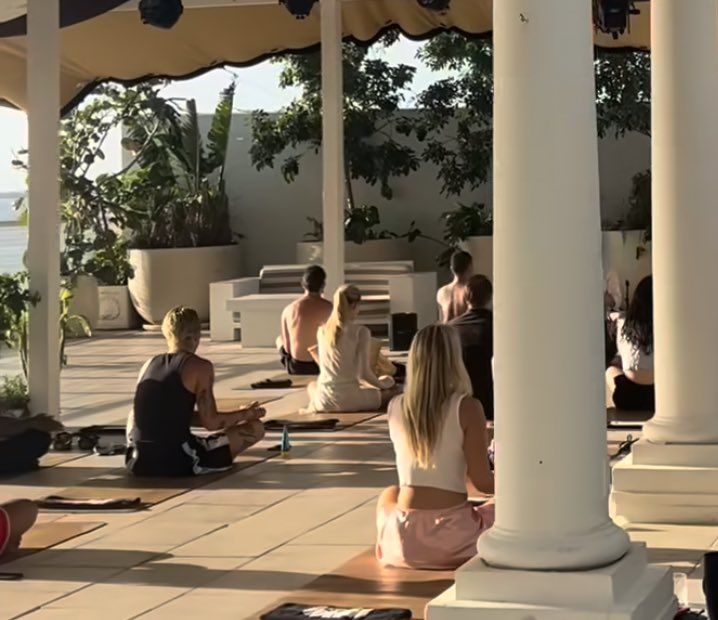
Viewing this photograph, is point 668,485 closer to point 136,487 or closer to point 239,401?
point 136,487

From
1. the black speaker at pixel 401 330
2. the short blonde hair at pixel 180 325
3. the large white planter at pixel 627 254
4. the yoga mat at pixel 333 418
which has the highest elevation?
the large white planter at pixel 627 254

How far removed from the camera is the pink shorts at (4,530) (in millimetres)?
6039

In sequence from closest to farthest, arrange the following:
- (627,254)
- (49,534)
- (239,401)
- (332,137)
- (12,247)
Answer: (49,534) → (239,401) → (12,247) → (332,137) → (627,254)

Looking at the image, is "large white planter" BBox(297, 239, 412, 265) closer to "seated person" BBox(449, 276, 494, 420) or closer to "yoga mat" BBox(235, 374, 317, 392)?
"yoga mat" BBox(235, 374, 317, 392)

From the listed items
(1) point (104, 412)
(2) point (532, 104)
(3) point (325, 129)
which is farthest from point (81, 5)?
(2) point (532, 104)

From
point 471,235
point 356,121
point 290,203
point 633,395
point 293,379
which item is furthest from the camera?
point 290,203

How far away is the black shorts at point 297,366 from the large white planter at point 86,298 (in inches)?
229

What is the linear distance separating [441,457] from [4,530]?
1.77 m

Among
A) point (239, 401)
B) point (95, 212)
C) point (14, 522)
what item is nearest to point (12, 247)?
point (239, 401)

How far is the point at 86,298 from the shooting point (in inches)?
709

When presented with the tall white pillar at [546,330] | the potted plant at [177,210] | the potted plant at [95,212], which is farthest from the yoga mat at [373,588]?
the potted plant at [177,210]

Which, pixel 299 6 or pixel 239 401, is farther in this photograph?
pixel 299 6

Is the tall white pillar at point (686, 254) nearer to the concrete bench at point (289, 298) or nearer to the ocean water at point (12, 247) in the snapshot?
the ocean water at point (12, 247)

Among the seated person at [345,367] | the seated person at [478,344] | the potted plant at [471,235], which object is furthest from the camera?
the potted plant at [471,235]
